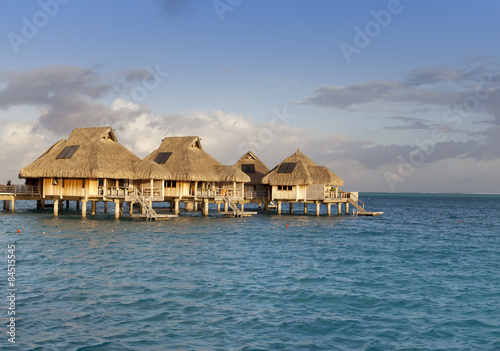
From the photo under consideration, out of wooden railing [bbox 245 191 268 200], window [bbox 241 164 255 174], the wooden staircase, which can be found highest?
window [bbox 241 164 255 174]

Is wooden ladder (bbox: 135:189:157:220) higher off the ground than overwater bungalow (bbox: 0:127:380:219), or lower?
lower

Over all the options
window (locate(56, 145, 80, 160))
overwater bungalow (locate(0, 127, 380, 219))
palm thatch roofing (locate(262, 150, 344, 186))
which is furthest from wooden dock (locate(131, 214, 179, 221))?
palm thatch roofing (locate(262, 150, 344, 186))

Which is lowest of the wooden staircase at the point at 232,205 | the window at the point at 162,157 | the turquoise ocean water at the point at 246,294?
the turquoise ocean water at the point at 246,294

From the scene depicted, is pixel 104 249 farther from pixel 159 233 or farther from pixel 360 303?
pixel 360 303

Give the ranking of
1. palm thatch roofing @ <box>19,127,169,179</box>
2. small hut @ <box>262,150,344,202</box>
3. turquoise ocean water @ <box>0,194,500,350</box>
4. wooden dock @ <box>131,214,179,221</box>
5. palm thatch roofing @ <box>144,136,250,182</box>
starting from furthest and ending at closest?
small hut @ <box>262,150,344,202</box> < palm thatch roofing @ <box>144,136,250,182</box> < wooden dock @ <box>131,214,179,221</box> < palm thatch roofing @ <box>19,127,169,179</box> < turquoise ocean water @ <box>0,194,500,350</box>

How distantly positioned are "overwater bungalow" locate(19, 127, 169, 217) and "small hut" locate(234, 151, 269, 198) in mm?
15491

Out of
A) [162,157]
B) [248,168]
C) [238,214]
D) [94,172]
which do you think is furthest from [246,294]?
[248,168]

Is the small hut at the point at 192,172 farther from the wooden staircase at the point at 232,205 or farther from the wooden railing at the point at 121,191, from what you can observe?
the wooden railing at the point at 121,191

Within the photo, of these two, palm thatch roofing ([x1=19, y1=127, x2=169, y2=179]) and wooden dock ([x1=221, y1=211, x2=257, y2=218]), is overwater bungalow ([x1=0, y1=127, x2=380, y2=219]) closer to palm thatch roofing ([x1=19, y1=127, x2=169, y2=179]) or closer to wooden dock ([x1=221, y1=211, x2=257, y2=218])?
palm thatch roofing ([x1=19, y1=127, x2=169, y2=179])

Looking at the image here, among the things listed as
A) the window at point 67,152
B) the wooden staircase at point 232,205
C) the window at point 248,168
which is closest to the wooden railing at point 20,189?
the window at point 67,152

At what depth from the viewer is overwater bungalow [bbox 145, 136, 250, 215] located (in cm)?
4903

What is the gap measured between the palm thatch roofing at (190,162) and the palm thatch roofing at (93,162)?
2.59 m

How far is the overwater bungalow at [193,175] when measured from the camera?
4903 centimetres

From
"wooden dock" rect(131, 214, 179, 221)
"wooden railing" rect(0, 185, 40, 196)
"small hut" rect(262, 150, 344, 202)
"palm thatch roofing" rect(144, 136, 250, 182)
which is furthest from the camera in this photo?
"small hut" rect(262, 150, 344, 202)
